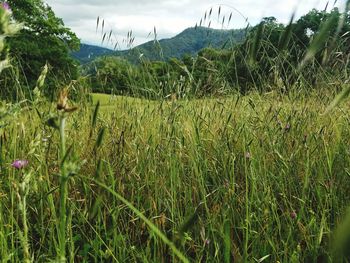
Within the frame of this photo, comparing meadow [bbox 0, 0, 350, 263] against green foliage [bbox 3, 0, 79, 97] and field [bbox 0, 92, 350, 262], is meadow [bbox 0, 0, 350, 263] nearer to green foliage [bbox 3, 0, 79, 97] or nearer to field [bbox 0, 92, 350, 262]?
field [bbox 0, 92, 350, 262]

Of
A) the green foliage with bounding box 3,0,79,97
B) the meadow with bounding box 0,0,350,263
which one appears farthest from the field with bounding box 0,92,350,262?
the green foliage with bounding box 3,0,79,97

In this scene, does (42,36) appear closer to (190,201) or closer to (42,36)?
(42,36)

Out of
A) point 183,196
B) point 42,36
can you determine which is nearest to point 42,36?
point 42,36

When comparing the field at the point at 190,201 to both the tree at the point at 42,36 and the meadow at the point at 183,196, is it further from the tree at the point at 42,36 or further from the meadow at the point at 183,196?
the tree at the point at 42,36

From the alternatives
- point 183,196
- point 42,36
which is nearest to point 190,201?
point 183,196

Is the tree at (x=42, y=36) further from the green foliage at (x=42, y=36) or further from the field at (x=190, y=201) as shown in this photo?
the field at (x=190, y=201)

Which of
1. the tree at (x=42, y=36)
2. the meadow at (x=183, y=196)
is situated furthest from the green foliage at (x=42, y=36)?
the meadow at (x=183, y=196)

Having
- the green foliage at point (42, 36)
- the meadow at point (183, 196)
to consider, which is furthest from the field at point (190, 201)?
the green foliage at point (42, 36)

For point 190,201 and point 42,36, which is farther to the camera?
point 42,36

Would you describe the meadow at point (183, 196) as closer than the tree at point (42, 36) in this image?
Yes

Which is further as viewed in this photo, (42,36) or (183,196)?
(42,36)

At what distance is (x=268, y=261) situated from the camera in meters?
1.51

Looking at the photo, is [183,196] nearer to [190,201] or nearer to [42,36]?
[190,201]

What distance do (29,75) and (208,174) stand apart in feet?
79.9
